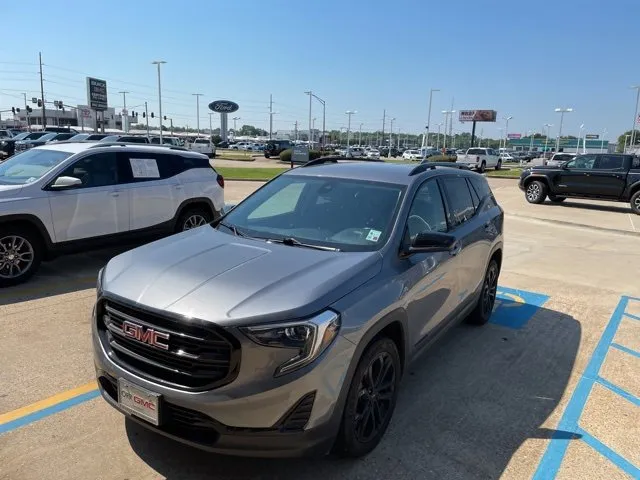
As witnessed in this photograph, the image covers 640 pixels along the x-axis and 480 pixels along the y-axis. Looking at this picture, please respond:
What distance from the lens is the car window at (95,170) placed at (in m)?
6.63

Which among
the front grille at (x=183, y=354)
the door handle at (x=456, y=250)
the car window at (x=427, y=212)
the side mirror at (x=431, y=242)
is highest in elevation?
the car window at (x=427, y=212)

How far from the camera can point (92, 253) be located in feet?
26.6

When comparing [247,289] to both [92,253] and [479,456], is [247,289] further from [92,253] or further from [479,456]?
[92,253]

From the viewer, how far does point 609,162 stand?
1662cm

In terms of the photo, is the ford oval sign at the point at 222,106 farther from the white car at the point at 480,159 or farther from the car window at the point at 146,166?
the car window at the point at 146,166

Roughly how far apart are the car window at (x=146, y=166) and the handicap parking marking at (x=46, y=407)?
13.4 feet

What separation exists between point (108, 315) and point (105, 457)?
0.86 metres

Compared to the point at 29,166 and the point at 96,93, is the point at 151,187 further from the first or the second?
the point at 96,93

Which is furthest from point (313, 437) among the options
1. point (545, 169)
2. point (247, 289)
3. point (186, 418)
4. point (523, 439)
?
point (545, 169)

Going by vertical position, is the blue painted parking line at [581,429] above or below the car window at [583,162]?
below

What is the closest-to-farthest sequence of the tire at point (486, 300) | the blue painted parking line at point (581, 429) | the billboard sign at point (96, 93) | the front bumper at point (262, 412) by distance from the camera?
the front bumper at point (262, 412), the blue painted parking line at point (581, 429), the tire at point (486, 300), the billboard sign at point (96, 93)

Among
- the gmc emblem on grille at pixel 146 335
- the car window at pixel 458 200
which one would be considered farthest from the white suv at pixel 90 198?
the car window at pixel 458 200

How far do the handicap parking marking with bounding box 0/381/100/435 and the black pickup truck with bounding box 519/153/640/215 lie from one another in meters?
17.2

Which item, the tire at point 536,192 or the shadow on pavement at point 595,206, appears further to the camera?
the tire at point 536,192
